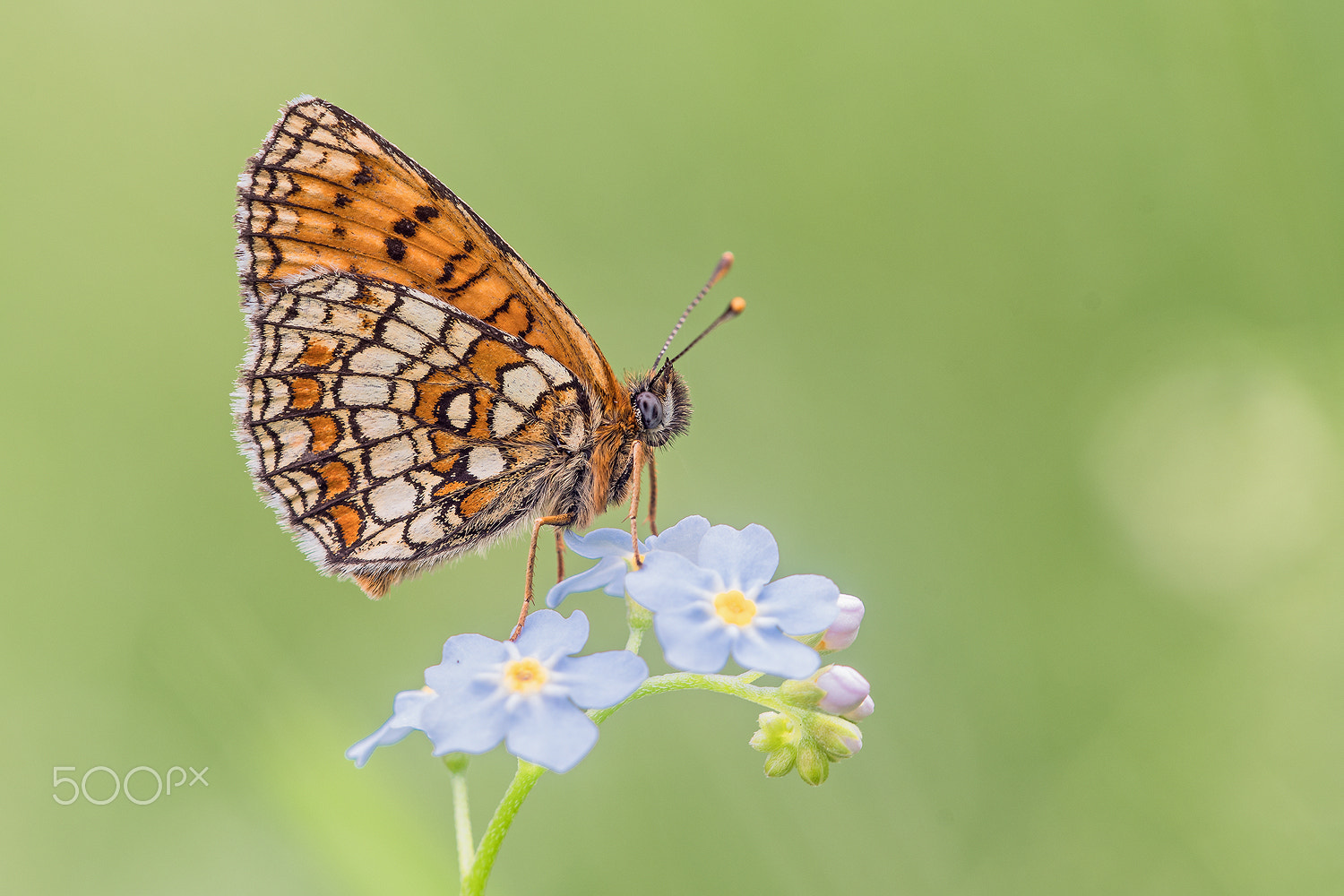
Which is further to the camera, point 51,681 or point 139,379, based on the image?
point 139,379

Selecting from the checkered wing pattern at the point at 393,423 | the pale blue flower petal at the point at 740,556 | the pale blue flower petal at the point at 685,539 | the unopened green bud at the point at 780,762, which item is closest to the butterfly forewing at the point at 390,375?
the checkered wing pattern at the point at 393,423

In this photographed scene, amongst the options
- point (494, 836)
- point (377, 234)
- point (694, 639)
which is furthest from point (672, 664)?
point (377, 234)

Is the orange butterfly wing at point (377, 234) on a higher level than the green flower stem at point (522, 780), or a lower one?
higher

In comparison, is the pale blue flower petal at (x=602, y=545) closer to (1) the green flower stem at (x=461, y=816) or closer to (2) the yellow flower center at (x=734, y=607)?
(2) the yellow flower center at (x=734, y=607)

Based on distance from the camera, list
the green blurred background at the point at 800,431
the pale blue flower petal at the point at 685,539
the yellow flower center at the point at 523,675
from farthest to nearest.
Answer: the green blurred background at the point at 800,431, the pale blue flower petal at the point at 685,539, the yellow flower center at the point at 523,675

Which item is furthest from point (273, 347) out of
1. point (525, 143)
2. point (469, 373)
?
point (525, 143)

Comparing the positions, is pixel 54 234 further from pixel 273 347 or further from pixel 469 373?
pixel 469 373
